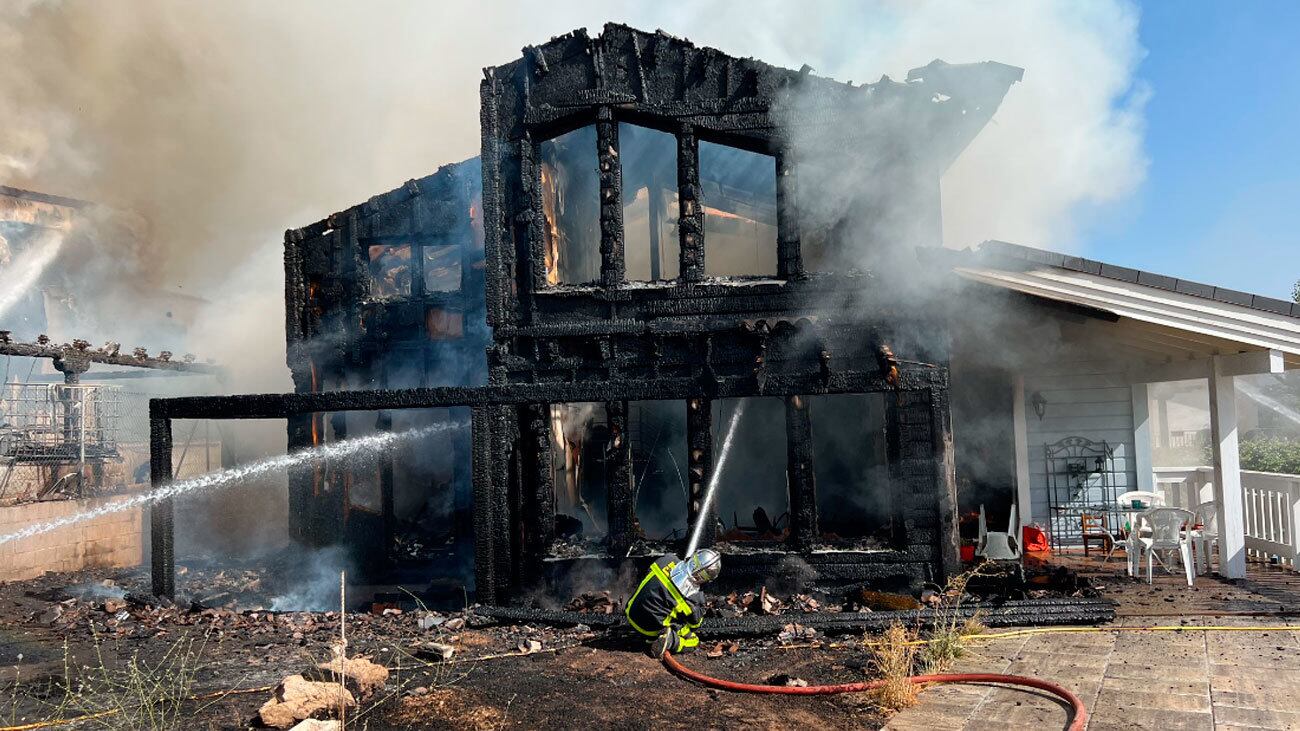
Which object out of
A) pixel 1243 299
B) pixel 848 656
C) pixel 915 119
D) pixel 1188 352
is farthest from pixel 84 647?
pixel 1188 352

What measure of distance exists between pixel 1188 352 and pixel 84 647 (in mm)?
15106

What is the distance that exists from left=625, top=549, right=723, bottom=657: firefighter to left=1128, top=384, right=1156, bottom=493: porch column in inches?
397

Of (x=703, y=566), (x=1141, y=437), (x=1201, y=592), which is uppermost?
(x=1141, y=437)

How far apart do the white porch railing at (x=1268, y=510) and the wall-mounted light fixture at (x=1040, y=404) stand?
2466mm

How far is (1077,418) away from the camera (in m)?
15.2

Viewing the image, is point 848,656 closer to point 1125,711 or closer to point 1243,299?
point 1125,711

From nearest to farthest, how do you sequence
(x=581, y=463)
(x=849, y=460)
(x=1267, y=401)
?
(x=849, y=460), (x=581, y=463), (x=1267, y=401)

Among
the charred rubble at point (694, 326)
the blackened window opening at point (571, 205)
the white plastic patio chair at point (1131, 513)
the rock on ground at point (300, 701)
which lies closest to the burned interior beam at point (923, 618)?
the charred rubble at point (694, 326)

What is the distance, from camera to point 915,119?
1152 centimetres

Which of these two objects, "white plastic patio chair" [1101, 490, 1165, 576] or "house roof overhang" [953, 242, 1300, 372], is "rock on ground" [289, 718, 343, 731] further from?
"white plastic patio chair" [1101, 490, 1165, 576]

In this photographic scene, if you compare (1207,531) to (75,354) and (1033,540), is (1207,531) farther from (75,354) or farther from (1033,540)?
(75,354)

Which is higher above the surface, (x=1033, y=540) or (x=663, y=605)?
(x=663, y=605)

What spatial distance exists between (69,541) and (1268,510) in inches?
757

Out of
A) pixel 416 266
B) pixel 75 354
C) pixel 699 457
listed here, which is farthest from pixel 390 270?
pixel 699 457
